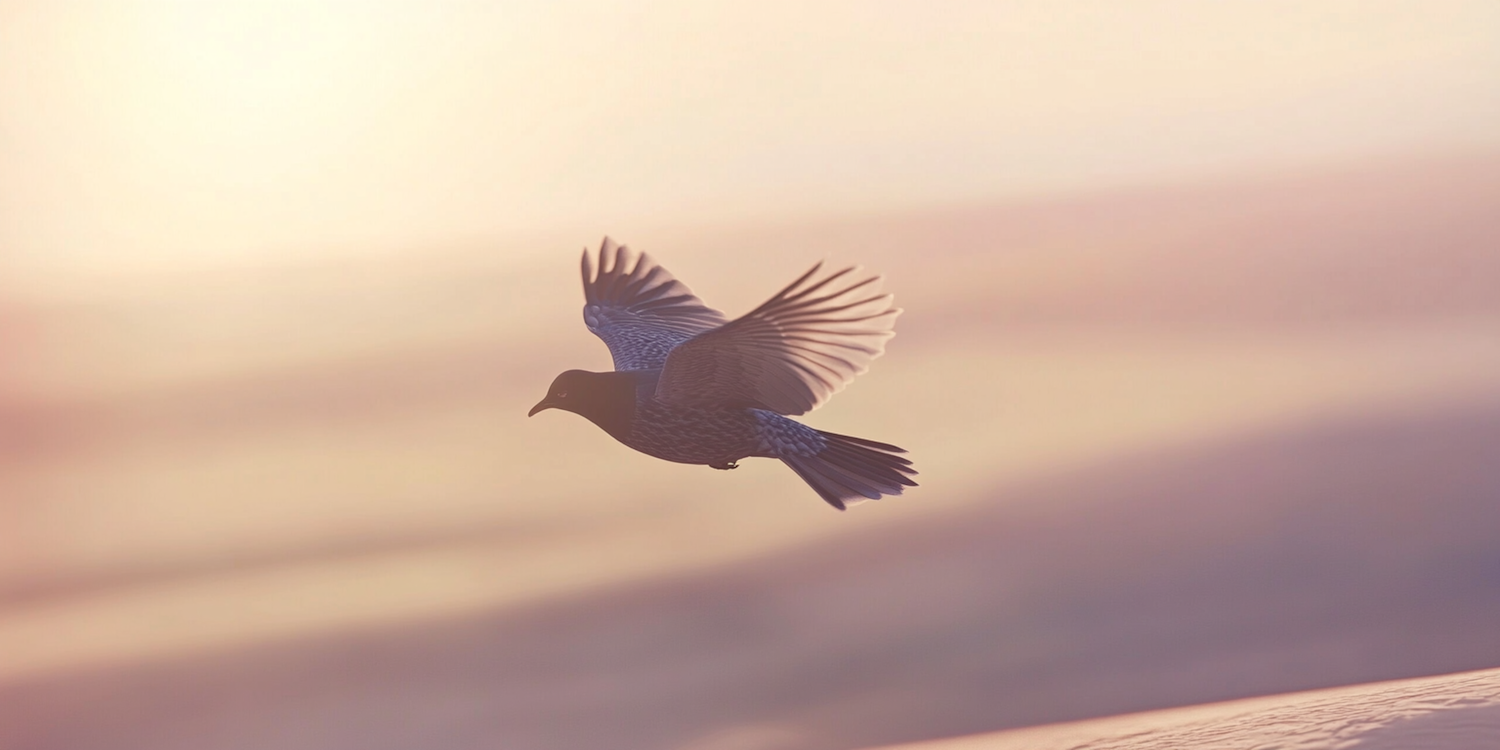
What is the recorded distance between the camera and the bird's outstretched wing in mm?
4457

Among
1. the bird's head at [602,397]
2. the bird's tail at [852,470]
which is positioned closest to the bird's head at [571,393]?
the bird's head at [602,397]

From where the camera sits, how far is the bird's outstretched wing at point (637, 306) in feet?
14.6

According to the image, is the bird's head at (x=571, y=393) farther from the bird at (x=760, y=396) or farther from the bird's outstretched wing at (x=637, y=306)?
the bird's outstretched wing at (x=637, y=306)

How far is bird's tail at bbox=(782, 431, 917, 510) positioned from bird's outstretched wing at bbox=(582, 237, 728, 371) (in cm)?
98

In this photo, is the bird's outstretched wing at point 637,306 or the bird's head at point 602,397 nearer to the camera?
the bird's head at point 602,397

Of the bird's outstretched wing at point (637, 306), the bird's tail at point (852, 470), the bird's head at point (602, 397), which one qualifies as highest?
the bird's outstretched wing at point (637, 306)

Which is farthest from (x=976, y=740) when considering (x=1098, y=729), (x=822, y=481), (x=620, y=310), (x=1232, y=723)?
(x=620, y=310)

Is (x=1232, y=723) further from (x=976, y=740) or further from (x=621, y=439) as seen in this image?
(x=621, y=439)

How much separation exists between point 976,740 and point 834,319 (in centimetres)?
199

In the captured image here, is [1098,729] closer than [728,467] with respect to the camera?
No

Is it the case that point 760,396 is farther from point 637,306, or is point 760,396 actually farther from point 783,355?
point 637,306

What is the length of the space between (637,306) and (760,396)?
1753 mm

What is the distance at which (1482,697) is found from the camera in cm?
332

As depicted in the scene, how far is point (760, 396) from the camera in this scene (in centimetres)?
321
